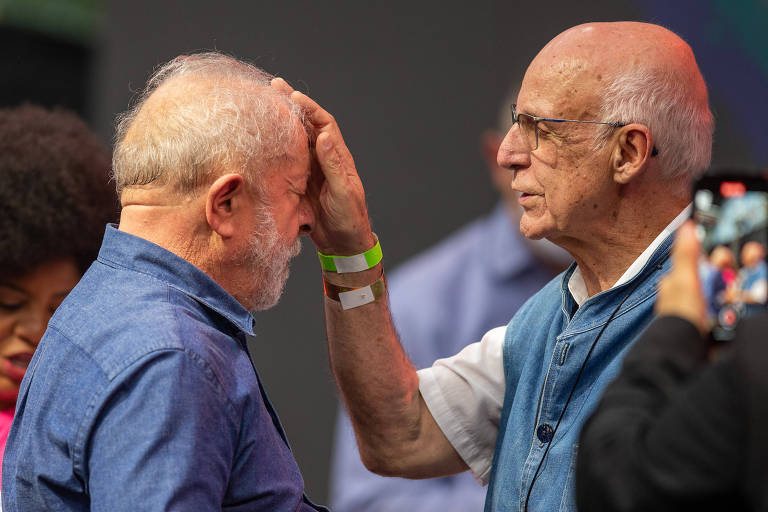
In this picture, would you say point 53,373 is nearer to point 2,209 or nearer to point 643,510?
point 2,209

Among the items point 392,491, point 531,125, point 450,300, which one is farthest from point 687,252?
point 450,300

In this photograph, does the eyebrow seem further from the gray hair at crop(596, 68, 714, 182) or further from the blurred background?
the blurred background

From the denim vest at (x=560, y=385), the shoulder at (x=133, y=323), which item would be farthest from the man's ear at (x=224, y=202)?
the denim vest at (x=560, y=385)

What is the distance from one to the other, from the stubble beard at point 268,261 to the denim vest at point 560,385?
0.55 metres

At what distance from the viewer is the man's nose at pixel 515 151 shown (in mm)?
2076

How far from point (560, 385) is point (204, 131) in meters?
0.83

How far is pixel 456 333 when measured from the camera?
3.79 meters

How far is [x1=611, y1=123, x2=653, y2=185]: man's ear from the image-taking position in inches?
76.1

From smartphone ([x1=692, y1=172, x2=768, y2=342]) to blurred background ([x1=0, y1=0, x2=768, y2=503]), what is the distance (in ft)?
8.52

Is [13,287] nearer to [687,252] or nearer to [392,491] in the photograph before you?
[687,252]

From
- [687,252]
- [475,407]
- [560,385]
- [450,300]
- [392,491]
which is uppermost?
[687,252]

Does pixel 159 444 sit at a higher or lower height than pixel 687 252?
lower

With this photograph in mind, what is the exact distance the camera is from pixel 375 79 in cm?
417

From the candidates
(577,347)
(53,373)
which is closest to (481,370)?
(577,347)
